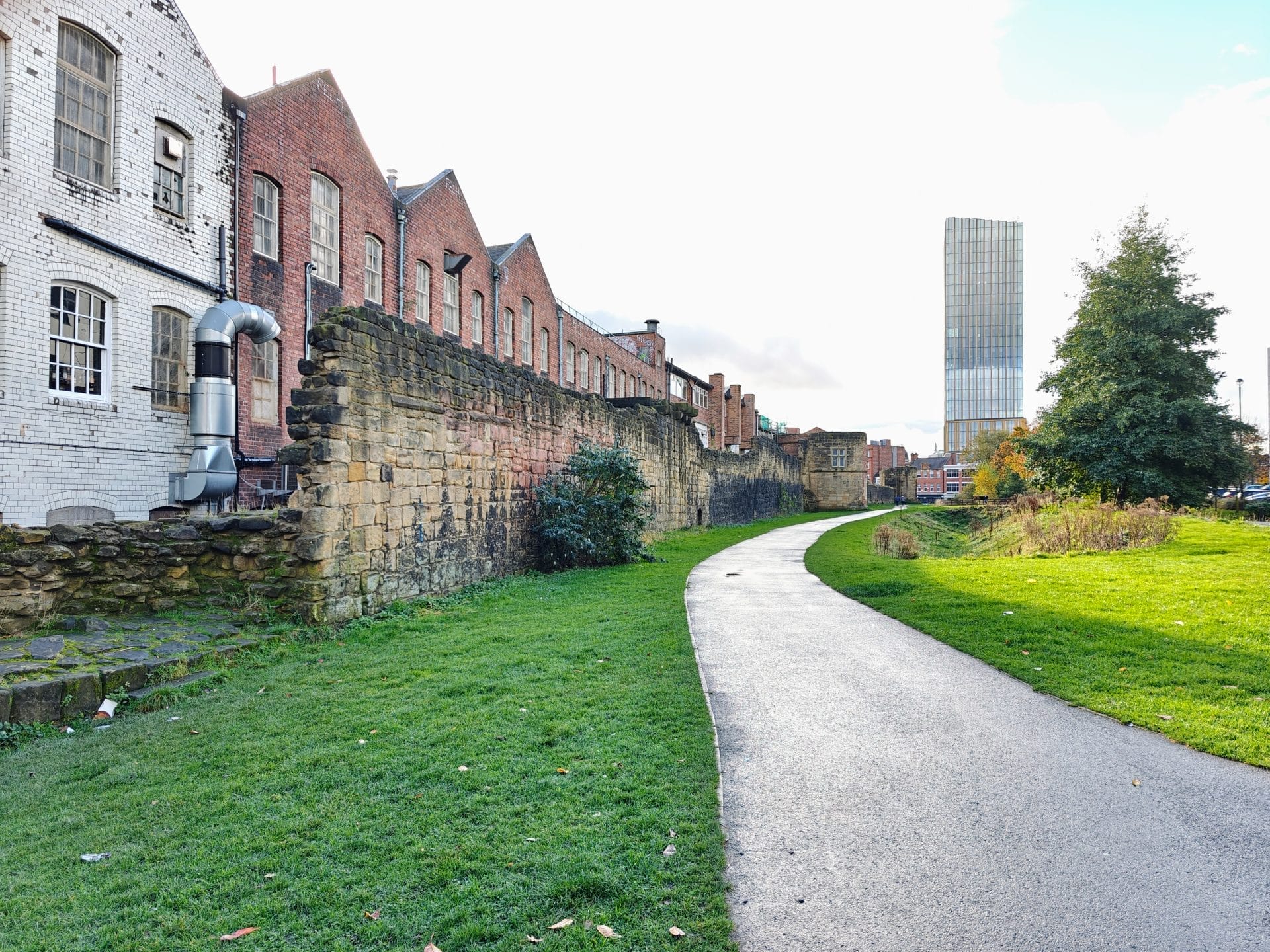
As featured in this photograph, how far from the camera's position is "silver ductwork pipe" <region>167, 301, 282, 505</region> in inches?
521

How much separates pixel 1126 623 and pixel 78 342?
609 inches

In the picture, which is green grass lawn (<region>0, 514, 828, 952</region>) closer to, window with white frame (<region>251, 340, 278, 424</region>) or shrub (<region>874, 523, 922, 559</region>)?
window with white frame (<region>251, 340, 278, 424</region>)

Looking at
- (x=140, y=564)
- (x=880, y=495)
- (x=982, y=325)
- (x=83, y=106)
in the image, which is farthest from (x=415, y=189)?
(x=982, y=325)

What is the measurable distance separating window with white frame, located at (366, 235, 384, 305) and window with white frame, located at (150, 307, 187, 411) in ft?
18.5

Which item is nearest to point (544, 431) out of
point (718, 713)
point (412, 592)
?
point (412, 592)

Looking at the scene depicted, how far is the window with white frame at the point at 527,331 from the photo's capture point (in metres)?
27.8

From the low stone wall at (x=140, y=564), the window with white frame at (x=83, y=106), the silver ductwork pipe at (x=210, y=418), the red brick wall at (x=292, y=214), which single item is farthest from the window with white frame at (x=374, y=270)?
the low stone wall at (x=140, y=564)

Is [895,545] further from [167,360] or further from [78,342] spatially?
[78,342]

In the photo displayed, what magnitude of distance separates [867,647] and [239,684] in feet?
18.7

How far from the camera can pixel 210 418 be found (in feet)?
43.7

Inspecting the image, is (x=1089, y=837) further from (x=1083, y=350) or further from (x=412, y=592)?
(x=1083, y=350)

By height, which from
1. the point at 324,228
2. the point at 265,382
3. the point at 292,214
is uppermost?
the point at 324,228

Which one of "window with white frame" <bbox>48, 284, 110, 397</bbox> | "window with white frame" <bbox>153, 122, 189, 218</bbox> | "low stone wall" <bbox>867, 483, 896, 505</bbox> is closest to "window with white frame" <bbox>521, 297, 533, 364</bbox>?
"window with white frame" <bbox>153, 122, 189, 218</bbox>

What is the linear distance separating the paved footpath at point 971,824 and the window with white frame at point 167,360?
12.5 m
